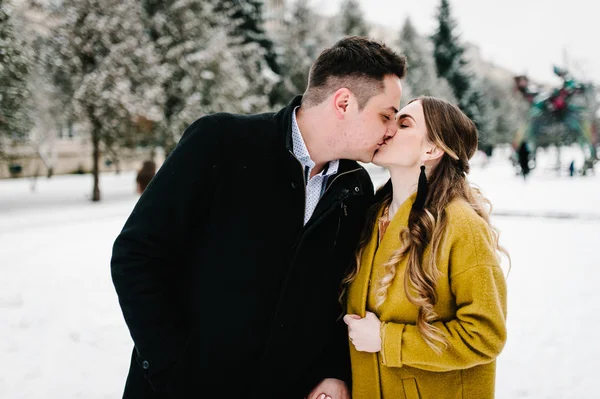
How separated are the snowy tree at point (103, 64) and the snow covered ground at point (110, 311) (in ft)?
25.7

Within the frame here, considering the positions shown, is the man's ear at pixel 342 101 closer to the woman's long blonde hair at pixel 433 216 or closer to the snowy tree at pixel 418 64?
the woman's long blonde hair at pixel 433 216

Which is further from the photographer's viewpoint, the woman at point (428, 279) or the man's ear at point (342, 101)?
the man's ear at point (342, 101)

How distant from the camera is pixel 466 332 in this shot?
194 cm

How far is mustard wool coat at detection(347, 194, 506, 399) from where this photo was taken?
193 centimetres

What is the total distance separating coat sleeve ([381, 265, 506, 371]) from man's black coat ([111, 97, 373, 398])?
447 mm

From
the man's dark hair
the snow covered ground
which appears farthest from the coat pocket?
the snow covered ground

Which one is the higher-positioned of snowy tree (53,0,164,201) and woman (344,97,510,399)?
snowy tree (53,0,164,201)

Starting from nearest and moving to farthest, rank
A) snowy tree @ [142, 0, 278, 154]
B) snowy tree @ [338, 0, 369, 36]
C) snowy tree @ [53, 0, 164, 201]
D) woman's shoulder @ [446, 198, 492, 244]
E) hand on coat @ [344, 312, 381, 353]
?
woman's shoulder @ [446, 198, 492, 244] → hand on coat @ [344, 312, 381, 353] → snowy tree @ [53, 0, 164, 201] → snowy tree @ [142, 0, 278, 154] → snowy tree @ [338, 0, 369, 36]

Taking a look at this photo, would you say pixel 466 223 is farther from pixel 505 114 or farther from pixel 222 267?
pixel 505 114

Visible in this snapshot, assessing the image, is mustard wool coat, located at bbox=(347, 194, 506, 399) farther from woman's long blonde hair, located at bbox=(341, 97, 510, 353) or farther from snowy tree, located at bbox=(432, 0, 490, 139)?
snowy tree, located at bbox=(432, 0, 490, 139)

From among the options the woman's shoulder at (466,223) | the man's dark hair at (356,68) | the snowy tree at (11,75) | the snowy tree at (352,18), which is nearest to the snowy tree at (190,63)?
the snowy tree at (11,75)

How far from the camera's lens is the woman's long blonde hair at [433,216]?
6.72ft

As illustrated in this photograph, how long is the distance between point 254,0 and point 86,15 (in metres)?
16.6

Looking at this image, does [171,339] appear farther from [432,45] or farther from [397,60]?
[432,45]
